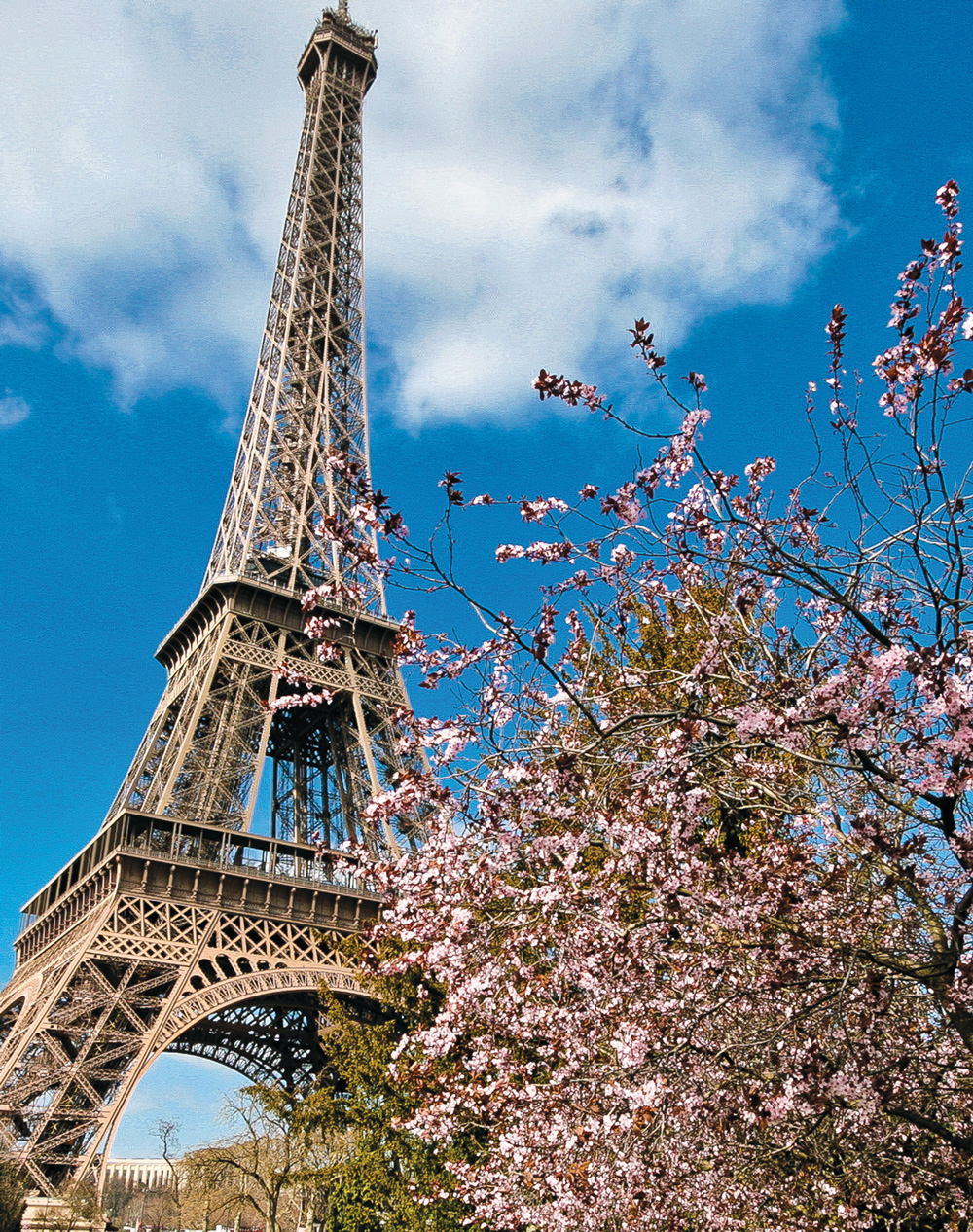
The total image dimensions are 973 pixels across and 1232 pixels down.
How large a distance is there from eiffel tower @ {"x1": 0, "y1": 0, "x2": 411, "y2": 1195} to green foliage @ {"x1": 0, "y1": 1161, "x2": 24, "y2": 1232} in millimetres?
1912

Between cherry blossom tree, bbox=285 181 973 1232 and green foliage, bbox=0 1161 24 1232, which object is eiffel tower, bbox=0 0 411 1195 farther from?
cherry blossom tree, bbox=285 181 973 1232

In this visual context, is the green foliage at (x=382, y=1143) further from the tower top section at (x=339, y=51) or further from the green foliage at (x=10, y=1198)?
the tower top section at (x=339, y=51)

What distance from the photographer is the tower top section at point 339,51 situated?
164 feet

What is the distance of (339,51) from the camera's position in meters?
50.4

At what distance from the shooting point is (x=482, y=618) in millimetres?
6617

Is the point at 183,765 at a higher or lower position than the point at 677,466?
higher

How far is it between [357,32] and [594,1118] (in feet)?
186

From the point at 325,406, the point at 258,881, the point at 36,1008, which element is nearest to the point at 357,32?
the point at 325,406

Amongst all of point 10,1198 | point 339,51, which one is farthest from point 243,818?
point 339,51

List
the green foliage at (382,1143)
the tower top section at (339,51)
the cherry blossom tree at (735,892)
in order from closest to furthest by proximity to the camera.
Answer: the cherry blossom tree at (735,892)
the green foliage at (382,1143)
the tower top section at (339,51)

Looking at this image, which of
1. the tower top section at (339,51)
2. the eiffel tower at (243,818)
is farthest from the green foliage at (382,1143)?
the tower top section at (339,51)

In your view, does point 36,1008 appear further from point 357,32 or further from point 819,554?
point 357,32

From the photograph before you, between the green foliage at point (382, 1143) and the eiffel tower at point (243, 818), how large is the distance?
4.19 m

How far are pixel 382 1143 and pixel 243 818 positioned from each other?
1238 centimetres
